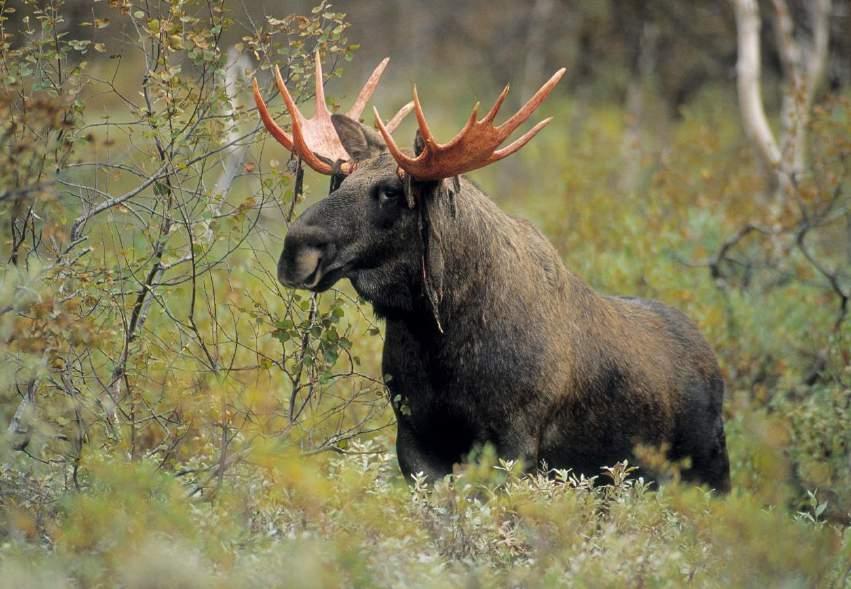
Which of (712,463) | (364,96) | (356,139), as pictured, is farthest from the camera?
(712,463)

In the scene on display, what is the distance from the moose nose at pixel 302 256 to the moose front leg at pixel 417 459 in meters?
1.00

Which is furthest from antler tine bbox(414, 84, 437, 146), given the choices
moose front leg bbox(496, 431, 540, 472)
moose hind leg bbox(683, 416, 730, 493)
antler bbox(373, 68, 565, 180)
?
moose hind leg bbox(683, 416, 730, 493)

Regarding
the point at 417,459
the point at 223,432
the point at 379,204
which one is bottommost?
the point at 417,459

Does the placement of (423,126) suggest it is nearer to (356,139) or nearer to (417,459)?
(356,139)

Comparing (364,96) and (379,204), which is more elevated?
(364,96)

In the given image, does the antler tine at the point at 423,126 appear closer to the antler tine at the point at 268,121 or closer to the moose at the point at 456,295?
the moose at the point at 456,295

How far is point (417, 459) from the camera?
641cm

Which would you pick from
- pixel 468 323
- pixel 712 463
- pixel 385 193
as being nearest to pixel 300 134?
pixel 385 193

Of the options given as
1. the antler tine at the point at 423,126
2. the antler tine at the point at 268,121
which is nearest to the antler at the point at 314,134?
the antler tine at the point at 268,121

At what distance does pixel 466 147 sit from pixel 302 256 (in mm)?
870

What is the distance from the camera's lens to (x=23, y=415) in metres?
5.39

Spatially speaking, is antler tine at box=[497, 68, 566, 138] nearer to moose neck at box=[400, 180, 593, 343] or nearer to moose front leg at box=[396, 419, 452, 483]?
moose neck at box=[400, 180, 593, 343]

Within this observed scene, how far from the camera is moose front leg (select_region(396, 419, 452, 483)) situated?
638 centimetres

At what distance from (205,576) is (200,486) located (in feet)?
3.47
